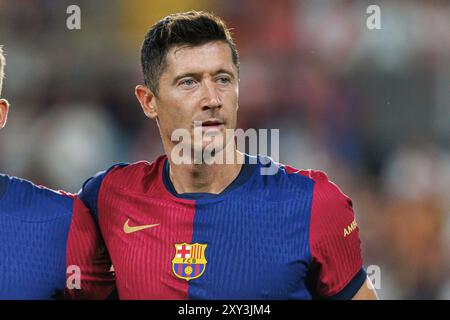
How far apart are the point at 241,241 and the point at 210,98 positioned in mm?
594

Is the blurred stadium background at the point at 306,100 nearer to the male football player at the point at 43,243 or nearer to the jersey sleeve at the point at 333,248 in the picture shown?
the jersey sleeve at the point at 333,248

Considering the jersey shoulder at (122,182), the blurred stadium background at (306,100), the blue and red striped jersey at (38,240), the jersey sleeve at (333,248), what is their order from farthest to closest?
1. the blurred stadium background at (306,100)
2. the jersey shoulder at (122,182)
3. the jersey sleeve at (333,248)
4. the blue and red striped jersey at (38,240)

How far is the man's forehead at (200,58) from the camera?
3.57 meters

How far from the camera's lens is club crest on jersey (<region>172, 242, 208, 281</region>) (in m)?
3.45

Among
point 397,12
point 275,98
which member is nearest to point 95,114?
point 275,98

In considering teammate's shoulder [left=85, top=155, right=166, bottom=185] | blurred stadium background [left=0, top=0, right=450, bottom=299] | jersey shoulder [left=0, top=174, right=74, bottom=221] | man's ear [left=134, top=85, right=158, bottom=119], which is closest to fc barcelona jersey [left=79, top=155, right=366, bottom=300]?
teammate's shoulder [left=85, top=155, right=166, bottom=185]

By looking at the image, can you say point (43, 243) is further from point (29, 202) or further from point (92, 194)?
point (92, 194)

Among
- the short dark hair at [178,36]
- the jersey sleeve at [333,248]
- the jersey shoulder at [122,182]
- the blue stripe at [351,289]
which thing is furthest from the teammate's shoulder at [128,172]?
the blue stripe at [351,289]

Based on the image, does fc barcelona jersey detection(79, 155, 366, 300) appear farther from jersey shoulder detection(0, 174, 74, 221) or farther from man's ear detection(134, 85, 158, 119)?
man's ear detection(134, 85, 158, 119)

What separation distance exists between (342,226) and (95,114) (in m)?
4.24

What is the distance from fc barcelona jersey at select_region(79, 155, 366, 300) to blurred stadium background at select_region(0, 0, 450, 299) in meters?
3.29

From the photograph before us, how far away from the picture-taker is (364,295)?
3.55 meters

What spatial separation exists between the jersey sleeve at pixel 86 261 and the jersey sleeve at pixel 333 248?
2.97 ft
